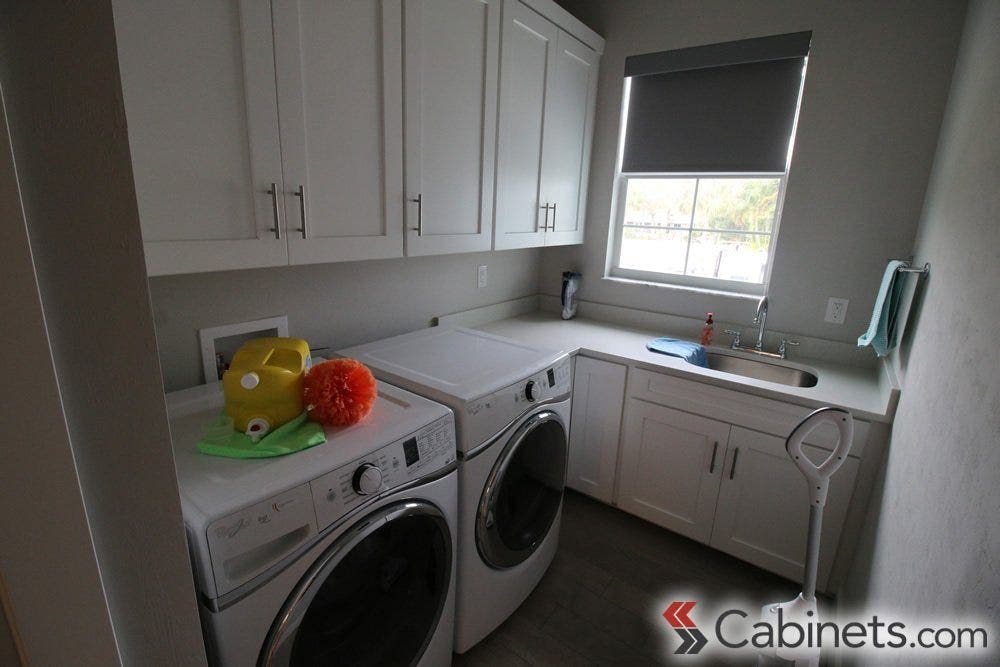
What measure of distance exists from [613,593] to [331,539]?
1316 millimetres

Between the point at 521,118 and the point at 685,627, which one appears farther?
the point at 521,118

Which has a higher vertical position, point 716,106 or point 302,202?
point 716,106

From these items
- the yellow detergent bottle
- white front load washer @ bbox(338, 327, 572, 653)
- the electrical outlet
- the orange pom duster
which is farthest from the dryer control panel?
the electrical outlet

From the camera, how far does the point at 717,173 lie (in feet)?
7.64

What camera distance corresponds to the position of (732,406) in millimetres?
1865

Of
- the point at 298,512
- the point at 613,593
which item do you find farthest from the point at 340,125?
the point at 613,593

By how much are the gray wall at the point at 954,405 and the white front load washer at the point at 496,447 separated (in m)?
0.98

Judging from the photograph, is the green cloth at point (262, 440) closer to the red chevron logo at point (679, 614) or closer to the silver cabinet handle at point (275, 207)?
the silver cabinet handle at point (275, 207)

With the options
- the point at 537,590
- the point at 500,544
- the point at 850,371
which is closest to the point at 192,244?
the point at 500,544

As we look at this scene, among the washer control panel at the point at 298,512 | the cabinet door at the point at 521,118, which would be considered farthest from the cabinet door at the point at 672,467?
the washer control panel at the point at 298,512

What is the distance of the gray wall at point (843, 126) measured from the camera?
1.83 m

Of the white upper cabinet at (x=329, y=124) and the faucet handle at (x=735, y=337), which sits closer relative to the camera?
the white upper cabinet at (x=329, y=124)

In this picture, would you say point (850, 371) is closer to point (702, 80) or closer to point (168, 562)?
point (702, 80)

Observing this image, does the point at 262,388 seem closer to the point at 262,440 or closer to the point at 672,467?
the point at 262,440
